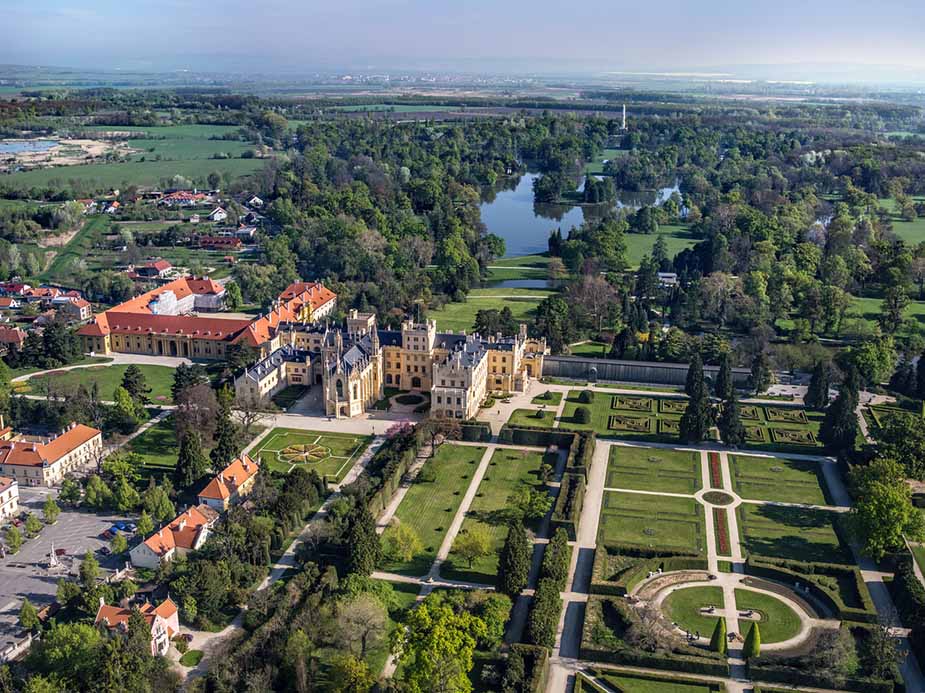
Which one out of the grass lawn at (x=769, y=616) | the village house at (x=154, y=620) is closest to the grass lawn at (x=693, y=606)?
the grass lawn at (x=769, y=616)

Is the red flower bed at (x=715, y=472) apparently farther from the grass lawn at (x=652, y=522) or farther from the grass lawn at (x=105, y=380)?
the grass lawn at (x=105, y=380)

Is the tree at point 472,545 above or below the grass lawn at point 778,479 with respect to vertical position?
above

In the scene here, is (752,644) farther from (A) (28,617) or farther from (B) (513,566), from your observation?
(A) (28,617)

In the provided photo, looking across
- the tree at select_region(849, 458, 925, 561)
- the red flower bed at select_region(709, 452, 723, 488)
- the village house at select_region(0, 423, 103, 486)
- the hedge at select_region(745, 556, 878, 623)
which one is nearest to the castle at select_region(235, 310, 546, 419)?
the village house at select_region(0, 423, 103, 486)

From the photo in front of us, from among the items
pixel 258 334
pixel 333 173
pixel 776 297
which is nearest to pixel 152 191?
pixel 333 173

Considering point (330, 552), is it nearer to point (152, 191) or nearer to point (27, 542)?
point (27, 542)

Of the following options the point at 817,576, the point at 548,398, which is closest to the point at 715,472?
the point at 817,576
